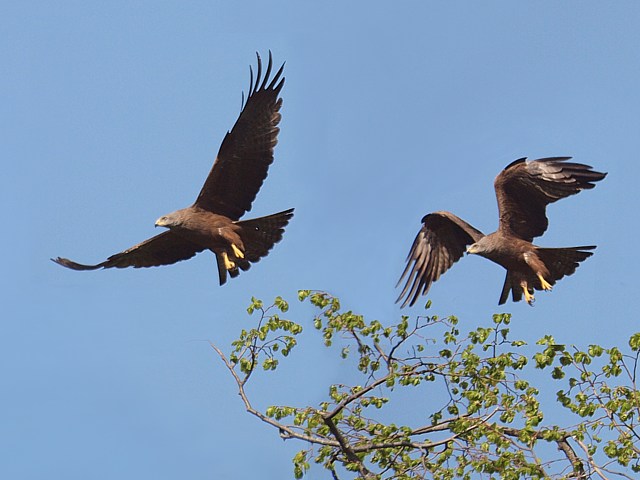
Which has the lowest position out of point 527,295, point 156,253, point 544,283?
point 544,283

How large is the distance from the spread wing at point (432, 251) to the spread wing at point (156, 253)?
247 cm

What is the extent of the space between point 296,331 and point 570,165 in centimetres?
436

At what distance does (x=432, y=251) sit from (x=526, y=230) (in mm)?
1266

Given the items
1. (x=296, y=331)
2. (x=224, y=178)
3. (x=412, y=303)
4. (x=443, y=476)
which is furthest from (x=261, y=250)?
(x=443, y=476)

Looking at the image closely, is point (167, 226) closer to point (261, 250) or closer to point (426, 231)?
point (261, 250)

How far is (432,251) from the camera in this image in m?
12.6

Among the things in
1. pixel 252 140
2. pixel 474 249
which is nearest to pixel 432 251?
pixel 474 249

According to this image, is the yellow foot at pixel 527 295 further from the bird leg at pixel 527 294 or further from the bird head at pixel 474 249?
the bird head at pixel 474 249

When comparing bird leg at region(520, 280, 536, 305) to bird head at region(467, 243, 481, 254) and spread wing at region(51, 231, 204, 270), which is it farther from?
spread wing at region(51, 231, 204, 270)

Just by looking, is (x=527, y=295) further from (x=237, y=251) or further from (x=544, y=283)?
(x=237, y=251)

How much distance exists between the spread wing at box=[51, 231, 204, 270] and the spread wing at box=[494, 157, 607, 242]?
139 inches

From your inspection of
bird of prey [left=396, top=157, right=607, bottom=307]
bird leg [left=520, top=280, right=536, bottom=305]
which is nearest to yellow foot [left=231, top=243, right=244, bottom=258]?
bird of prey [left=396, top=157, right=607, bottom=307]

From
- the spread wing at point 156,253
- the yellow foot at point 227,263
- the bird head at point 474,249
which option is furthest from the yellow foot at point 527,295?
the spread wing at point 156,253

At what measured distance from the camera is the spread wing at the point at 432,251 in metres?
12.4
